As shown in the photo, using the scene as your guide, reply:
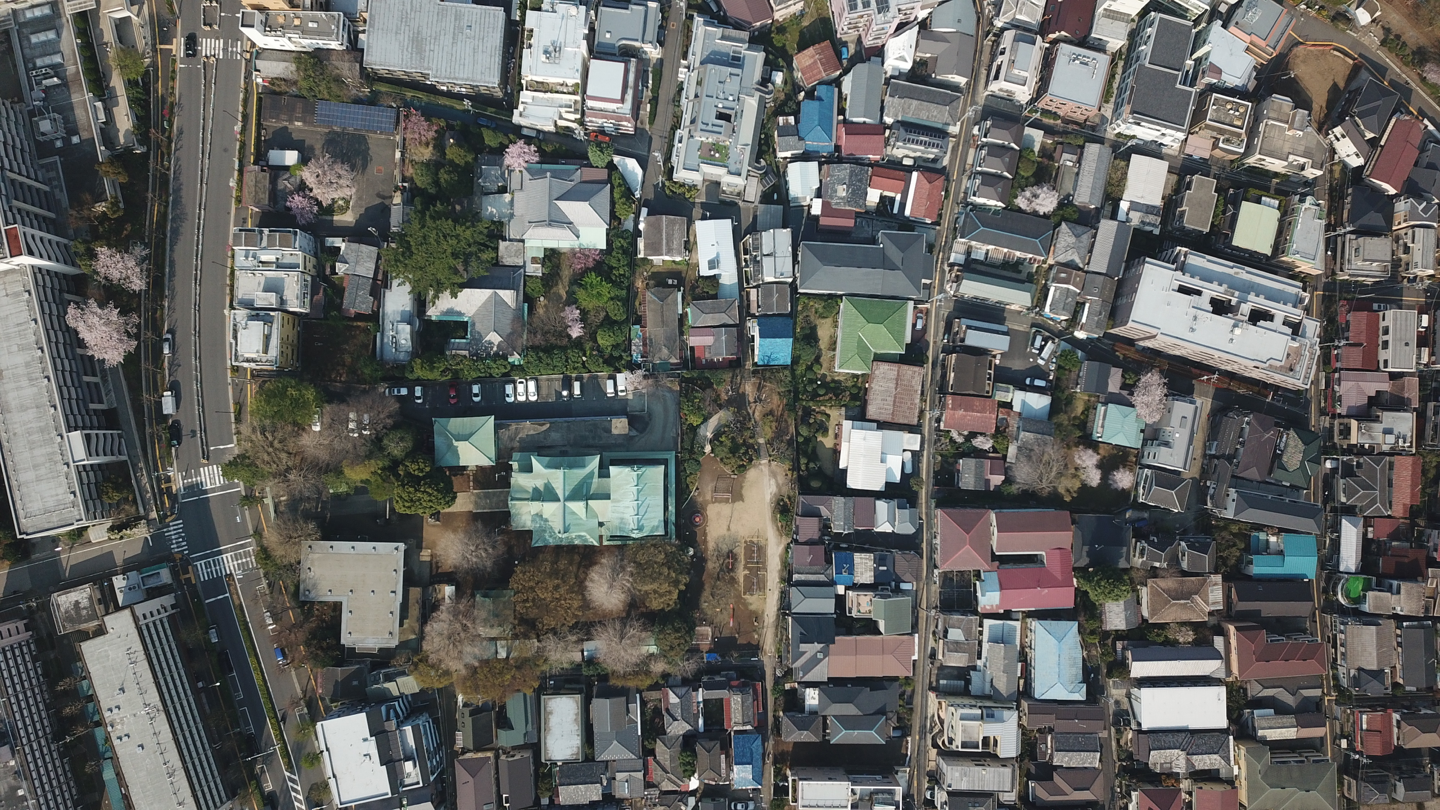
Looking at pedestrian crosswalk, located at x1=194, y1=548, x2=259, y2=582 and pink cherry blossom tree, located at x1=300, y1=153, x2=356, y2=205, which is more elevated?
pink cherry blossom tree, located at x1=300, y1=153, x2=356, y2=205

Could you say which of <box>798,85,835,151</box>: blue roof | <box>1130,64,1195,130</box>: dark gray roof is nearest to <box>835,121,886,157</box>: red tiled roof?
<box>798,85,835,151</box>: blue roof

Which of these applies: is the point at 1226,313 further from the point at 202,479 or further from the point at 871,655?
the point at 202,479

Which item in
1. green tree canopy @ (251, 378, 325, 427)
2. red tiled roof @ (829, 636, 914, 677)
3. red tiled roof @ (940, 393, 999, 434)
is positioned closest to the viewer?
green tree canopy @ (251, 378, 325, 427)

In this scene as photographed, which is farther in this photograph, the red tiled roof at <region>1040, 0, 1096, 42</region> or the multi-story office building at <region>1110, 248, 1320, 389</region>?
the red tiled roof at <region>1040, 0, 1096, 42</region>

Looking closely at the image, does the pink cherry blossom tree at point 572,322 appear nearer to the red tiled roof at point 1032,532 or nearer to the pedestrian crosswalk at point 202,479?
the pedestrian crosswalk at point 202,479

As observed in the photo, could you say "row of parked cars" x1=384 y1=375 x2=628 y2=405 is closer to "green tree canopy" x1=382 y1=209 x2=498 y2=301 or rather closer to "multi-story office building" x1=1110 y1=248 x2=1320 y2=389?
"green tree canopy" x1=382 y1=209 x2=498 y2=301

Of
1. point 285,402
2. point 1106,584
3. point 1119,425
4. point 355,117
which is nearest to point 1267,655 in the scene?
point 1106,584

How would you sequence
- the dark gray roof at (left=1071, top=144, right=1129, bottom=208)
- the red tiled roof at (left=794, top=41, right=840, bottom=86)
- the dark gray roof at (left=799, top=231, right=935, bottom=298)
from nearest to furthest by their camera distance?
the dark gray roof at (left=799, top=231, right=935, bottom=298), the red tiled roof at (left=794, top=41, right=840, bottom=86), the dark gray roof at (left=1071, top=144, right=1129, bottom=208)
